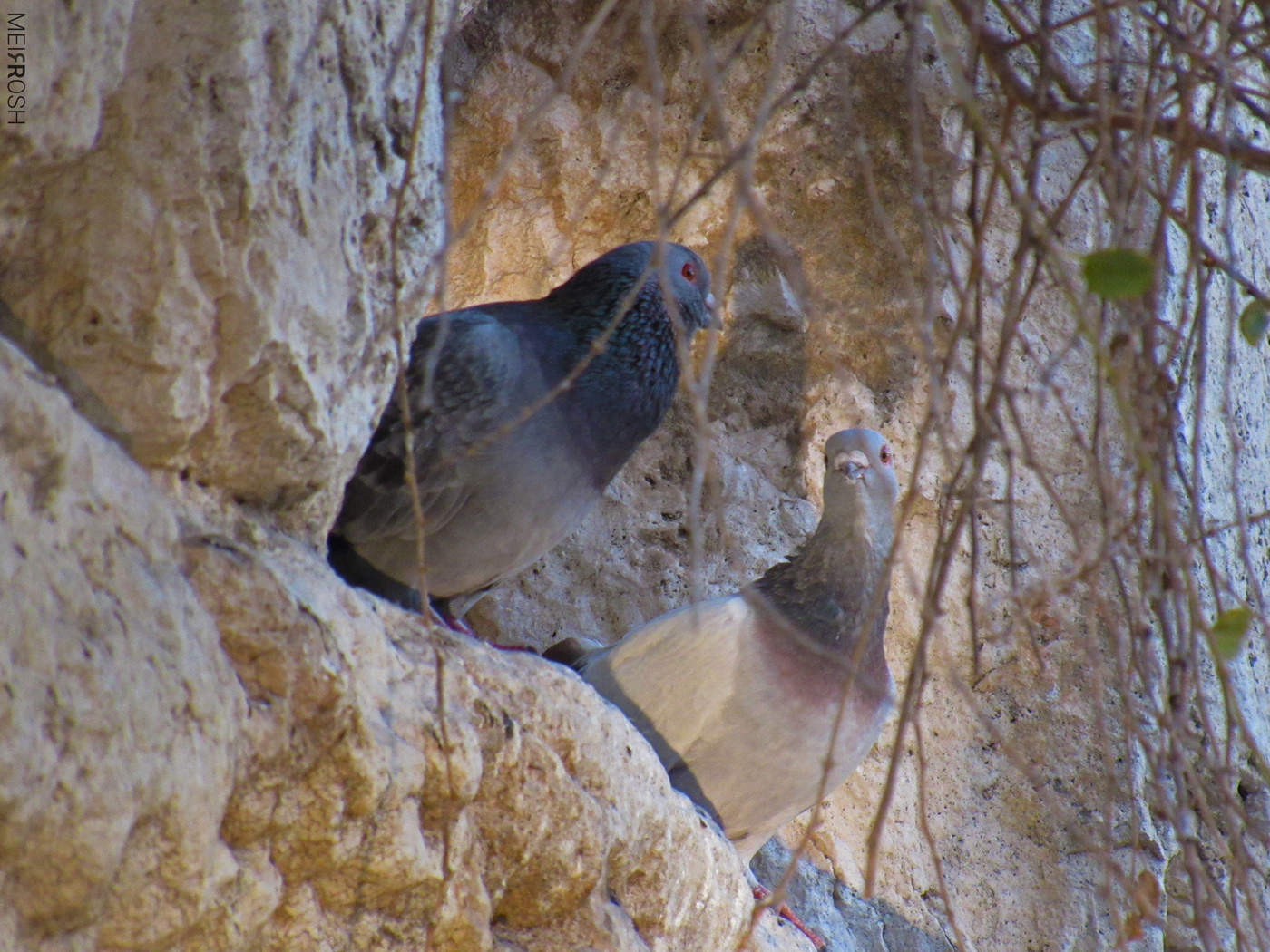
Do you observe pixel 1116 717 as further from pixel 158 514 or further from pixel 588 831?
pixel 158 514

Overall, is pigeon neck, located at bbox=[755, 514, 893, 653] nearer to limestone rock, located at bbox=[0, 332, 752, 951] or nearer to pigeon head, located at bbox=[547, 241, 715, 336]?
pigeon head, located at bbox=[547, 241, 715, 336]

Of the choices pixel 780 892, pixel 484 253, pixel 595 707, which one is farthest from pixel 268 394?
pixel 484 253

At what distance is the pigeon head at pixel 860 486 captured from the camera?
2818 millimetres

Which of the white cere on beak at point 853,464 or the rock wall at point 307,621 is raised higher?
the white cere on beak at point 853,464

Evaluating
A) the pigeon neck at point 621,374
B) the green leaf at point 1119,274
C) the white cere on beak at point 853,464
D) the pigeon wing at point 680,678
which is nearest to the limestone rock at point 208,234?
the green leaf at point 1119,274

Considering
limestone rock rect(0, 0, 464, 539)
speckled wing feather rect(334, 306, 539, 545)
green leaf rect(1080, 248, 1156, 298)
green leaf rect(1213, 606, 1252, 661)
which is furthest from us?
speckled wing feather rect(334, 306, 539, 545)

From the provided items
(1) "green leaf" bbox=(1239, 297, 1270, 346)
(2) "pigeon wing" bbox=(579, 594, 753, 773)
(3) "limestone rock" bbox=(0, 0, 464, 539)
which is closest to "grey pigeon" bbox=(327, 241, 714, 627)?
(2) "pigeon wing" bbox=(579, 594, 753, 773)

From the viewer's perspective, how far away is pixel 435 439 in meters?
2.39

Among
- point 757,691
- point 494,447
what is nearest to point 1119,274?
point 494,447

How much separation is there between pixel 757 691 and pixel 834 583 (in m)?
0.35

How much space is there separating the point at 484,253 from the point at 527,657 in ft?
5.66

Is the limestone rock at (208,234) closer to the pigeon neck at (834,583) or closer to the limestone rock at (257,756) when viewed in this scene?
the limestone rock at (257,756)

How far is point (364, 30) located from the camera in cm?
188

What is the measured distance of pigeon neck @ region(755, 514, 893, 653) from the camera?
2.71 m
